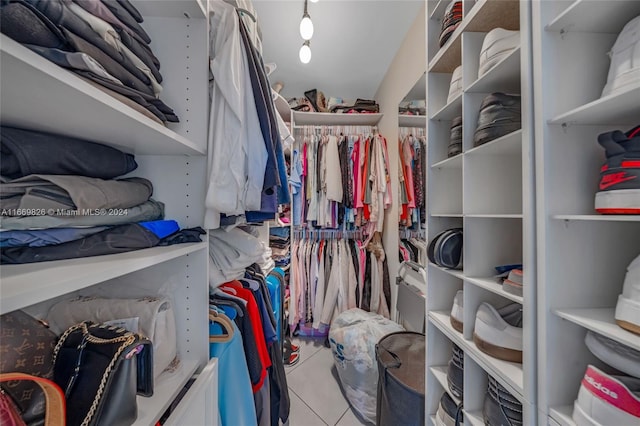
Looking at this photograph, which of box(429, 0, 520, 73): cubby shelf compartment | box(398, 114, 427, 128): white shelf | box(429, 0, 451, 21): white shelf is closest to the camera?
box(429, 0, 520, 73): cubby shelf compartment

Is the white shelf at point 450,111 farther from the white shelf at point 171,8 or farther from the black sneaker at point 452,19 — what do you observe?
the white shelf at point 171,8

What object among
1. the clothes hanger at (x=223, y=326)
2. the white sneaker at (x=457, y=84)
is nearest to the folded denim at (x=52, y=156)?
the clothes hanger at (x=223, y=326)

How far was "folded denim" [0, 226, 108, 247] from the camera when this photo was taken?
37 cm

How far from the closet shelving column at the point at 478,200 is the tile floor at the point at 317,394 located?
646 mm

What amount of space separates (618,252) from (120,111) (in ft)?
3.68

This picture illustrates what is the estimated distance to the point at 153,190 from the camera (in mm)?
685

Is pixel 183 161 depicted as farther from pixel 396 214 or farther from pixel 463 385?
pixel 396 214

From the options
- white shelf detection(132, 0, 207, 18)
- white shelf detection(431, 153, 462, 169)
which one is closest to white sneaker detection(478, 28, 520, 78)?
white shelf detection(431, 153, 462, 169)

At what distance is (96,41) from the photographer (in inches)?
17.0

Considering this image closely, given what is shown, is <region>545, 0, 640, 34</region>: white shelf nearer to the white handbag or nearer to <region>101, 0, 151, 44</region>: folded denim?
<region>101, 0, 151, 44</region>: folded denim

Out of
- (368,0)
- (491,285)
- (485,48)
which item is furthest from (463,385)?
(368,0)

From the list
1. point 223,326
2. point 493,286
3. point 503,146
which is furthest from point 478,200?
point 223,326

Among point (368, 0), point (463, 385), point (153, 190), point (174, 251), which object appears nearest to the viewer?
point (174, 251)

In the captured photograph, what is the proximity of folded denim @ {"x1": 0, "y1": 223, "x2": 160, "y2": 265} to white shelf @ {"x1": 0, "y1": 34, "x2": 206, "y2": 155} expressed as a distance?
8.1 inches
